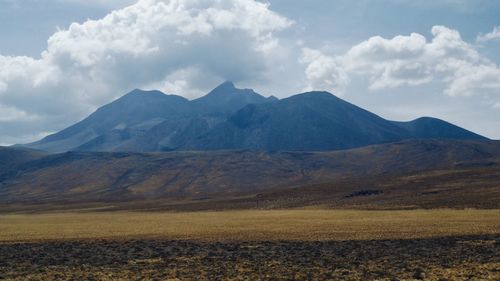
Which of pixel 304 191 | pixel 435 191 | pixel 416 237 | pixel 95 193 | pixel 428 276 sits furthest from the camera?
pixel 95 193

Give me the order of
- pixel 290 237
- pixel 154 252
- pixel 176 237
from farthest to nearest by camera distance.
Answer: pixel 176 237 < pixel 290 237 < pixel 154 252

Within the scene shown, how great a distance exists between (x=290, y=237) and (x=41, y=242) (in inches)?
800

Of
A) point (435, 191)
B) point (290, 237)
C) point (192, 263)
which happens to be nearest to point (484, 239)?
point (290, 237)

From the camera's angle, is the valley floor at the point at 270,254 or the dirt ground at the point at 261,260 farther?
the valley floor at the point at 270,254

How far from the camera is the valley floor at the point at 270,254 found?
82.9ft

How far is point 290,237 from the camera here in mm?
42188

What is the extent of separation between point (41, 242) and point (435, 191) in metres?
76.5

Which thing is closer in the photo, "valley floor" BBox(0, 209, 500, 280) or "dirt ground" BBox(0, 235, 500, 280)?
"dirt ground" BBox(0, 235, 500, 280)

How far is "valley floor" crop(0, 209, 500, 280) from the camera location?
25.3 meters

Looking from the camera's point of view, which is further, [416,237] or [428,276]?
[416,237]

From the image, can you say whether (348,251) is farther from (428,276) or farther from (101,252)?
(101,252)

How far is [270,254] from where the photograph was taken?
3244cm

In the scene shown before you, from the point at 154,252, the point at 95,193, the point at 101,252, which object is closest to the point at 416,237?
the point at 154,252

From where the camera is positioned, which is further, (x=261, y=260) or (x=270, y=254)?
(x=270, y=254)
